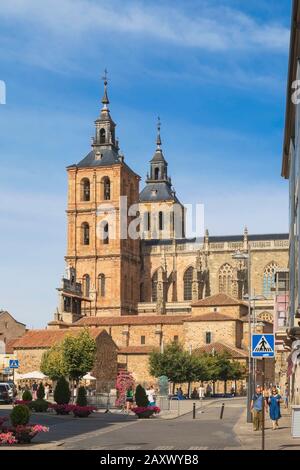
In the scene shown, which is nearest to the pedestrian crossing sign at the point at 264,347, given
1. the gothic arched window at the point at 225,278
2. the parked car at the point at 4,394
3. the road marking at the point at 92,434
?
the road marking at the point at 92,434

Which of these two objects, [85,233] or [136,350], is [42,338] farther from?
[85,233]

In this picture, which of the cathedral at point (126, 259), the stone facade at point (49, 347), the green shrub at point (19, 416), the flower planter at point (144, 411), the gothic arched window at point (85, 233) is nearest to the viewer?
the green shrub at point (19, 416)

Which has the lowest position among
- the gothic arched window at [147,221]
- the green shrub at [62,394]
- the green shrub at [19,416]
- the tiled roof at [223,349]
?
the tiled roof at [223,349]

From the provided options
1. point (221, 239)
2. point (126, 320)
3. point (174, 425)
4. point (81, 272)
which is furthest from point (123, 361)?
point (174, 425)

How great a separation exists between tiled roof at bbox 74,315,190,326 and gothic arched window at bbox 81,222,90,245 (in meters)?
14.1

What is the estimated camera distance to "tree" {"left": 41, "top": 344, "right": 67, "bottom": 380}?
60.5 m

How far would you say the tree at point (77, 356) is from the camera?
181 ft

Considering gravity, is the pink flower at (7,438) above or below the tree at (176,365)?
above

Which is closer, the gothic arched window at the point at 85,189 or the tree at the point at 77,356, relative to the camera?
the tree at the point at 77,356

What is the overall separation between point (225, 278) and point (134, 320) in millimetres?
16878

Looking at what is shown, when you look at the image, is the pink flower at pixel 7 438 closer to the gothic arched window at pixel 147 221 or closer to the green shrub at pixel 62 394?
the green shrub at pixel 62 394

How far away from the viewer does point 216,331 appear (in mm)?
82938

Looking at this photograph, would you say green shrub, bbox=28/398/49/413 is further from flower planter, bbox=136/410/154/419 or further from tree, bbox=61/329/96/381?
tree, bbox=61/329/96/381

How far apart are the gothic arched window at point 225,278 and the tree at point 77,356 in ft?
142
